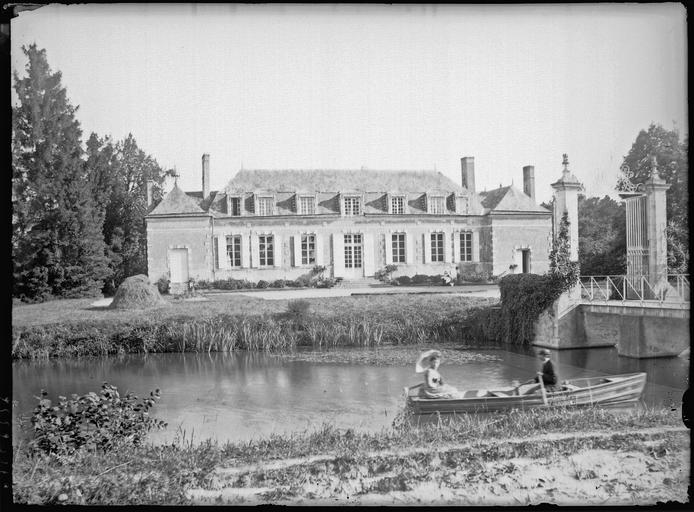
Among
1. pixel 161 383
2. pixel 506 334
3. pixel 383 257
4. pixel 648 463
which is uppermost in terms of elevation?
pixel 383 257

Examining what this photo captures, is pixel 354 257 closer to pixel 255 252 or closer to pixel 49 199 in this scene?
pixel 255 252

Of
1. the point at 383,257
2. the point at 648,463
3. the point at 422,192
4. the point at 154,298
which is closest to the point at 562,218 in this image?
the point at 422,192

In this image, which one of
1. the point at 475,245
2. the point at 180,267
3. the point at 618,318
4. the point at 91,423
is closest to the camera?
the point at 91,423

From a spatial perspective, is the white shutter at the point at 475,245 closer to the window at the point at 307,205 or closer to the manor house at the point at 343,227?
the manor house at the point at 343,227

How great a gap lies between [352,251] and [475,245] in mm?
1616

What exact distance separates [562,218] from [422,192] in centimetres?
177

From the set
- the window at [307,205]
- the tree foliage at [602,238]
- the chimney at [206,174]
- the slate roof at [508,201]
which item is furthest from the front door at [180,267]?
the tree foliage at [602,238]

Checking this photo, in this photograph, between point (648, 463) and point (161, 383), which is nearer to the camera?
point (648, 463)

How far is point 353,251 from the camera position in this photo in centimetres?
632

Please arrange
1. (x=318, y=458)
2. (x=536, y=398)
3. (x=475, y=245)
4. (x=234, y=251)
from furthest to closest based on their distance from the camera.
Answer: (x=475, y=245), (x=234, y=251), (x=536, y=398), (x=318, y=458)

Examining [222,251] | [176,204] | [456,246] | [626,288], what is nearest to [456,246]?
[456,246]

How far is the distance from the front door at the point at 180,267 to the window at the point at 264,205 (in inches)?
40.5

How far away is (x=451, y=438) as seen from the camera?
188 inches
